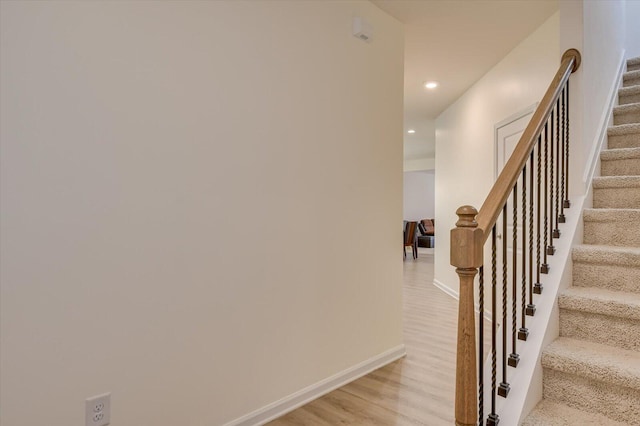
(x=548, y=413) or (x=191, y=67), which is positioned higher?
(x=191, y=67)

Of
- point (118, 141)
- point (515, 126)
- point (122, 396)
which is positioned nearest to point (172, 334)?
point (122, 396)

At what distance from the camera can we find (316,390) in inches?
90.4

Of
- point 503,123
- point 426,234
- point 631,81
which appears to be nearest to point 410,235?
point 426,234

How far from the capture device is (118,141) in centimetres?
151

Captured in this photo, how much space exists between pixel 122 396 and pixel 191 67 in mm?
1375

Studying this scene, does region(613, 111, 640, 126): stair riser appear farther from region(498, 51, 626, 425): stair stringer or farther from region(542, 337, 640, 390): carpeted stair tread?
region(542, 337, 640, 390): carpeted stair tread

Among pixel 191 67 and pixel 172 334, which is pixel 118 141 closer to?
pixel 191 67

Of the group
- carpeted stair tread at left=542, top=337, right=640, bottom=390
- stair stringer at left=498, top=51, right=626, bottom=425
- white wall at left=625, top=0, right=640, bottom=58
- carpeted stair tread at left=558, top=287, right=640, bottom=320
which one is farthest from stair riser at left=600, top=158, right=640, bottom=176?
white wall at left=625, top=0, right=640, bottom=58

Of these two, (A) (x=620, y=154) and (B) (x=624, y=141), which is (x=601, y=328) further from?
(B) (x=624, y=141)

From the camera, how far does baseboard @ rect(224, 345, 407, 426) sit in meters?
1.97

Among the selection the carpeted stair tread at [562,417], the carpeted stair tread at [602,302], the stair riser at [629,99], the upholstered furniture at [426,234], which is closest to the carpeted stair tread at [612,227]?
the carpeted stair tread at [602,302]

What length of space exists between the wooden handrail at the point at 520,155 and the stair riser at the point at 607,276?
2.26 ft

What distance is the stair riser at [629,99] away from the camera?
286 cm

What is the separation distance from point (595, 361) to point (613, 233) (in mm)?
861
